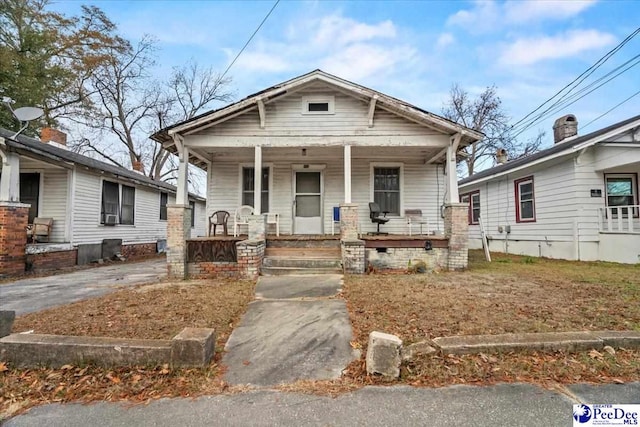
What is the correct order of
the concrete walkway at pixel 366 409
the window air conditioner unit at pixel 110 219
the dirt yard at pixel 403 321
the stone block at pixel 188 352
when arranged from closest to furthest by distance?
the concrete walkway at pixel 366 409, the dirt yard at pixel 403 321, the stone block at pixel 188 352, the window air conditioner unit at pixel 110 219

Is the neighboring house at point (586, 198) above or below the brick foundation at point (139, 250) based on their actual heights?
above

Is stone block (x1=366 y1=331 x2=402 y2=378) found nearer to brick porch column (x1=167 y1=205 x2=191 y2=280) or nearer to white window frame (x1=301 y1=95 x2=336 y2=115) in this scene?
brick porch column (x1=167 y1=205 x2=191 y2=280)

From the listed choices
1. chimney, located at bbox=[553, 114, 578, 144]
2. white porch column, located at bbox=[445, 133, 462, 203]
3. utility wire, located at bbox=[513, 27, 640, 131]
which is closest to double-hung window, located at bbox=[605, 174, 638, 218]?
chimney, located at bbox=[553, 114, 578, 144]

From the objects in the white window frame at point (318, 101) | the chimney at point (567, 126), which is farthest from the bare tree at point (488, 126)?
the white window frame at point (318, 101)

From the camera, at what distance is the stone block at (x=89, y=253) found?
10.2 m

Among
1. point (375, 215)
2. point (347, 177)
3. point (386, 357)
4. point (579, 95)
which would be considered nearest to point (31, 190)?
point (347, 177)

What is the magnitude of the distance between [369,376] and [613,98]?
1768 centimetres

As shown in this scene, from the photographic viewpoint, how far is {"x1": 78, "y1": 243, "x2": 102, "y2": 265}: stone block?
33.6 ft

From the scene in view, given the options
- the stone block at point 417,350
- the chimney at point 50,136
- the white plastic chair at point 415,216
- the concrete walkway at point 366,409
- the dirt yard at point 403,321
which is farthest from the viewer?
the chimney at point 50,136

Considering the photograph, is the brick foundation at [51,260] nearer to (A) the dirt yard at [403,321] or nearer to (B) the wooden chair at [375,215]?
(A) the dirt yard at [403,321]

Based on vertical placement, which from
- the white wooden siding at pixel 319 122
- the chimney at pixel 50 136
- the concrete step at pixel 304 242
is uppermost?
the chimney at pixel 50 136

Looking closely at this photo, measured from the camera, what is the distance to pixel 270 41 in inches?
396

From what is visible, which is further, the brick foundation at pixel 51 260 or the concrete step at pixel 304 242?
the brick foundation at pixel 51 260

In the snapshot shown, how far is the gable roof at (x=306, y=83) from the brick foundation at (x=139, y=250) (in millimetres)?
6900
